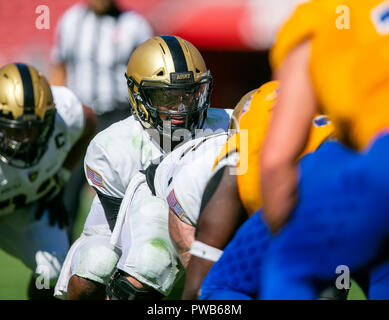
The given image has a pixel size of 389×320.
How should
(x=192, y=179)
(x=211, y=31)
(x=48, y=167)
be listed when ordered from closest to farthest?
(x=192, y=179) → (x=48, y=167) → (x=211, y=31)

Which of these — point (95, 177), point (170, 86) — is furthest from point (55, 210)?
point (170, 86)

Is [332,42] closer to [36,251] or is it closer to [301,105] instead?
[301,105]

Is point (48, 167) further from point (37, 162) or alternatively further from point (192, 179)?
point (192, 179)

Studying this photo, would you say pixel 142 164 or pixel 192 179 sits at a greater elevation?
pixel 192 179

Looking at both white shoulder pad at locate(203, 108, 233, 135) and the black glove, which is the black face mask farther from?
white shoulder pad at locate(203, 108, 233, 135)

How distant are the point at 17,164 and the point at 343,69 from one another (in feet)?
6.76

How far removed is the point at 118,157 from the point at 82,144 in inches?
27.0

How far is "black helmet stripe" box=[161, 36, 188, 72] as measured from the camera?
309cm

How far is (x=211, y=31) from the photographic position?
5.41m

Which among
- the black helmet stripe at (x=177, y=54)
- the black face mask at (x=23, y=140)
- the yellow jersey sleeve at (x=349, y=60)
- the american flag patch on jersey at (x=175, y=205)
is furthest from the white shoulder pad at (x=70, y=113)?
the yellow jersey sleeve at (x=349, y=60)

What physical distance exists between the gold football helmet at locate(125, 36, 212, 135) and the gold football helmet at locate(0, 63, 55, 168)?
0.41m

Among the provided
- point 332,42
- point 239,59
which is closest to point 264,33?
point 239,59

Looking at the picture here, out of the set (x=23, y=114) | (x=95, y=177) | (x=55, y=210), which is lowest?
(x=55, y=210)

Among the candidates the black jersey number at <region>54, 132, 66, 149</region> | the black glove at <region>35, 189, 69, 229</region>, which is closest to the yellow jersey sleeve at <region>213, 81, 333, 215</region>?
the black jersey number at <region>54, 132, 66, 149</region>
